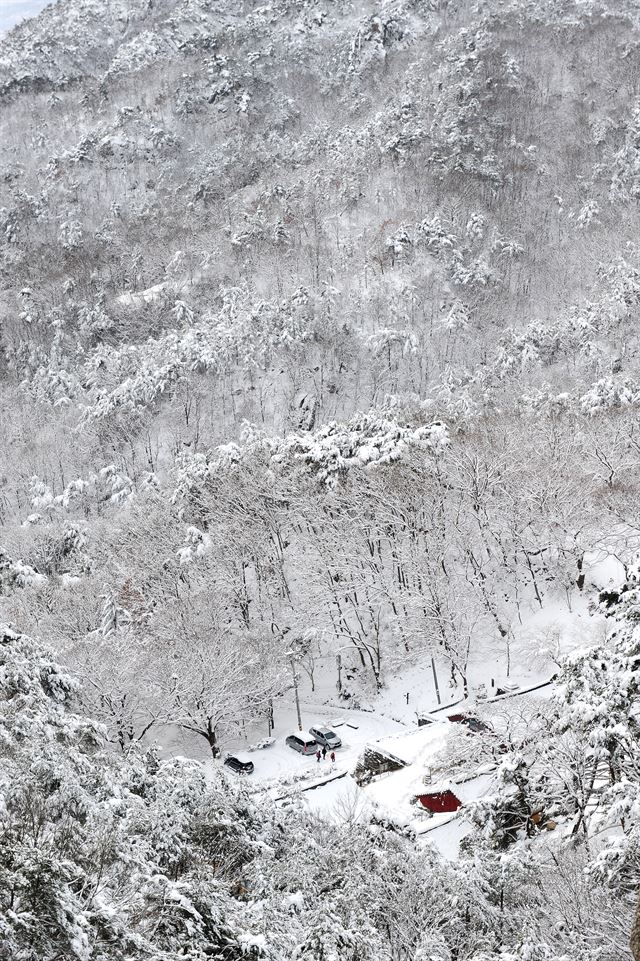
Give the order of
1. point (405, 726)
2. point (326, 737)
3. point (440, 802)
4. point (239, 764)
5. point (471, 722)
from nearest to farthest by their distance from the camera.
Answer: point (440, 802) < point (471, 722) < point (239, 764) < point (326, 737) < point (405, 726)

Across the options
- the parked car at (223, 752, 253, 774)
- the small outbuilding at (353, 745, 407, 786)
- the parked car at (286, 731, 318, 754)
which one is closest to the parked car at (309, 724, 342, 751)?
the parked car at (286, 731, 318, 754)

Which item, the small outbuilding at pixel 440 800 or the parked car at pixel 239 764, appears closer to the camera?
the small outbuilding at pixel 440 800

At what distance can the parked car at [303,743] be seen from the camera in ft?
102

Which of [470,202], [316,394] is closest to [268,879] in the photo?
[316,394]

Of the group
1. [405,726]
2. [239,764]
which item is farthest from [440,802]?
[239,764]

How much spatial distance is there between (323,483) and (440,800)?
18467 mm

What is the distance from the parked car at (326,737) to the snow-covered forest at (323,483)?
1.90 metres

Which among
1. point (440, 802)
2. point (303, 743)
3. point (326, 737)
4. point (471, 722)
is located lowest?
point (303, 743)

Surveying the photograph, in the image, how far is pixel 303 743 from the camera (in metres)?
31.2

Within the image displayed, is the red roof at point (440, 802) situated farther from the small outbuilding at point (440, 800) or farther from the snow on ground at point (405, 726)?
the snow on ground at point (405, 726)

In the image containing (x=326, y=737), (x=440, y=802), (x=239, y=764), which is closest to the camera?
(x=440, y=802)

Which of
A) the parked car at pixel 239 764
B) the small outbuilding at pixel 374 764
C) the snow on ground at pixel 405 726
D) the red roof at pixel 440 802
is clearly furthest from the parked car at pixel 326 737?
the red roof at pixel 440 802

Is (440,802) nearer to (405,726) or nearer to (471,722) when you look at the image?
(471,722)

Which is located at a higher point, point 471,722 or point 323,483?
point 323,483
